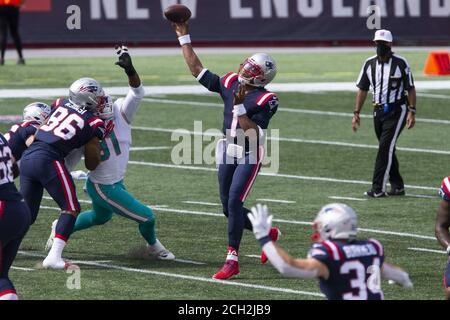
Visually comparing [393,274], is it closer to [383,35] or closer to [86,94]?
[86,94]

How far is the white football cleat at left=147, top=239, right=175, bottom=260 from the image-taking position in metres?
11.2

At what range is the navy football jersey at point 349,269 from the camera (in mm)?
7484

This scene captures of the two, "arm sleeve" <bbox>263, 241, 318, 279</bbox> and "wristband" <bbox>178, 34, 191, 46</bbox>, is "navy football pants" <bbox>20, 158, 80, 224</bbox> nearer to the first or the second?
"wristband" <bbox>178, 34, 191, 46</bbox>

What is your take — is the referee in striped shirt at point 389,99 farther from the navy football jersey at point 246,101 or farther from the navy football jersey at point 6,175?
the navy football jersey at point 6,175

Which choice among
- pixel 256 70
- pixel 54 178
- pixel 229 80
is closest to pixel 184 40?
pixel 229 80

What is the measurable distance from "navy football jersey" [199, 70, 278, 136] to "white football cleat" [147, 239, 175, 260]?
1.17m

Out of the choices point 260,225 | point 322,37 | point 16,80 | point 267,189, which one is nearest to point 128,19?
point 322,37

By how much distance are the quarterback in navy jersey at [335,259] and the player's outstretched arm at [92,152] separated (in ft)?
11.5

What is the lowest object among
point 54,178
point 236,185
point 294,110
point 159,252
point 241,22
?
point 241,22

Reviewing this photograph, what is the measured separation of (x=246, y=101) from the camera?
426 inches

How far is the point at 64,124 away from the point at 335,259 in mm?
3854

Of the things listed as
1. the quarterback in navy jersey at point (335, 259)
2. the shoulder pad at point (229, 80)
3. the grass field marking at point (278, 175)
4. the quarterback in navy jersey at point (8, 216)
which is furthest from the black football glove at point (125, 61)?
the grass field marking at point (278, 175)

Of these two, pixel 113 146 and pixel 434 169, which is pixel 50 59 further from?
pixel 113 146
